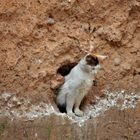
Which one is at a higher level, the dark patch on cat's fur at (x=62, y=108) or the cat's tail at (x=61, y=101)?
the cat's tail at (x=61, y=101)

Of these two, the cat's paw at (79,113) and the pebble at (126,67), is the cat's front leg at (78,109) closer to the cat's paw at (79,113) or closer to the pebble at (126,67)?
the cat's paw at (79,113)

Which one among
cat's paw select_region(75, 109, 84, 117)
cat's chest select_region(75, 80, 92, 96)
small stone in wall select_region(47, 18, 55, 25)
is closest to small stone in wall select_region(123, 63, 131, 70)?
cat's chest select_region(75, 80, 92, 96)

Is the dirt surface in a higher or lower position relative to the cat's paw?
higher

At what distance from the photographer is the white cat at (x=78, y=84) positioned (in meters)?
3.61

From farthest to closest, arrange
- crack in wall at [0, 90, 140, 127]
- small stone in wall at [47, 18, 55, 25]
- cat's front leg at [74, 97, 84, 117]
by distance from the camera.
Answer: small stone in wall at [47, 18, 55, 25], cat's front leg at [74, 97, 84, 117], crack in wall at [0, 90, 140, 127]

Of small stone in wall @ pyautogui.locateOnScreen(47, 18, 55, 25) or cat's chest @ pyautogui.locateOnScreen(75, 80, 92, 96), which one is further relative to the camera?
small stone in wall @ pyautogui.locateOnScreen(47, 18, 55, 25)

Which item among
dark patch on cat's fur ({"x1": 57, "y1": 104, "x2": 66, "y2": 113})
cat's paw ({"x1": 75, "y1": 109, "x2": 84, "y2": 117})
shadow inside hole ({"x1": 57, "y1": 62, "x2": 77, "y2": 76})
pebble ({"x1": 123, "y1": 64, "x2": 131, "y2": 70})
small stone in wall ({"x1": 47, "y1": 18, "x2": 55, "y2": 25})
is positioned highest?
small stone in wall ({"x1": 47, "y1": 18, "x2": 55, "y2": 25})

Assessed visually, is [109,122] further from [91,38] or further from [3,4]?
[3,4]

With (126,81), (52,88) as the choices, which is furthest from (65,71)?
(126,81)

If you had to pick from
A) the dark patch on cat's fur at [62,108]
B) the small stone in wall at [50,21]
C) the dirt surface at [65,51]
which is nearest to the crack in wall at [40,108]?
the dirt surface at [65,51]

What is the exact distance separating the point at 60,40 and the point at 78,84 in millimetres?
358

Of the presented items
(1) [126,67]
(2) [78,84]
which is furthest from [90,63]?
(1) [126,67]

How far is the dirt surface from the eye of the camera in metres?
3.61

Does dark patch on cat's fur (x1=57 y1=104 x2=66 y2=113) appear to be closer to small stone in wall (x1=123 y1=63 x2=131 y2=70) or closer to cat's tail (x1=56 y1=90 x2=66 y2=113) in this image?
cat's tail (x1=56 y1=90 x2=66 y2=113)
